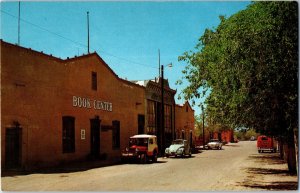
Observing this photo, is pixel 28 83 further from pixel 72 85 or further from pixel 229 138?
pixel 229 138

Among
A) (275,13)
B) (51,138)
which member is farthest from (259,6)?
(51,138)

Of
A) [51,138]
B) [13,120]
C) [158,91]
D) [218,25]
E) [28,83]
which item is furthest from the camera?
[158,91]

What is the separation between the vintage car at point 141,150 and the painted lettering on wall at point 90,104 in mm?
4531

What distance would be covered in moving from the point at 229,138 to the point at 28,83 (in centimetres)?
9023

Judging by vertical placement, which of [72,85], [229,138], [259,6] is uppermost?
[259,6]

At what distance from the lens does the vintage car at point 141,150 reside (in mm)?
28016

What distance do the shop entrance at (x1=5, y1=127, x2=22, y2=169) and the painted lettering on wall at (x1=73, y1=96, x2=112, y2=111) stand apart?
6.77 m

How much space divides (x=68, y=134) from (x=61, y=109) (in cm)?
207

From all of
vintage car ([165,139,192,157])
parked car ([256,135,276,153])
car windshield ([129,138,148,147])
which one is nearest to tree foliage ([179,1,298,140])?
car windshield ([129,138,148,147])

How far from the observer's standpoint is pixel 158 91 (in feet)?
154

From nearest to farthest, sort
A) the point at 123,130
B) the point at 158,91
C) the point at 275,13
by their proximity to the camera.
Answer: the point at 275,13 → the point at 123,130 → the point at 158,91

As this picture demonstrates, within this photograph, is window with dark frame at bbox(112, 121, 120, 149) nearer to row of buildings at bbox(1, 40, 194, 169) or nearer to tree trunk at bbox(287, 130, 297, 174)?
row of buildings at bbox(1, 40, 194, 169)

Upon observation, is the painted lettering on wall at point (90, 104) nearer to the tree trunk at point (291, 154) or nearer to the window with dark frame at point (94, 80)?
the window with dark frame at point (94, 80)

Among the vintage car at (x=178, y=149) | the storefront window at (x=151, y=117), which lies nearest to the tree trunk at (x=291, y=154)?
the vintage car at (x=178, y=149)
